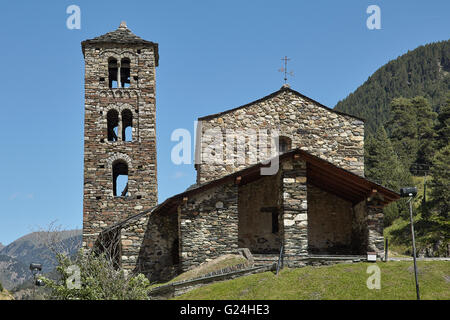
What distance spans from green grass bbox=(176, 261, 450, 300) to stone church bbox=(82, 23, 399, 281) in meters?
1.42

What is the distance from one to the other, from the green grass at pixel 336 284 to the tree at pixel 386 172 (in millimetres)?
32267

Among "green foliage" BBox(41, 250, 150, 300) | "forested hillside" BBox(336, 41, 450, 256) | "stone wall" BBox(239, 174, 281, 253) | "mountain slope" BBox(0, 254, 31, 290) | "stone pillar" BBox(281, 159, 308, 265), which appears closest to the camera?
"green foliage" BBox(41, 250, 150, 300)

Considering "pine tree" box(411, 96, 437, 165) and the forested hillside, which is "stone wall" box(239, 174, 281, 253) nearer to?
the forested hillside

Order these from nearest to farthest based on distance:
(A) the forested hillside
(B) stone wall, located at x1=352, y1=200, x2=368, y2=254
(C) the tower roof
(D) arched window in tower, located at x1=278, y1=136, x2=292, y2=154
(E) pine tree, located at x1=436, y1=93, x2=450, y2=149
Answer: (B) stone wall, located at x1=352, y1=200, x2=368, y2=254 < (D) arched window in tower, located at x1=278, y1=136, x2=292, y2=154 < (C) the tower roof < (A) the forested hillside < (E) pine tree, located at x1=436, y1=93, x2=450, y2=149

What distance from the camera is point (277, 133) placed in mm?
26641

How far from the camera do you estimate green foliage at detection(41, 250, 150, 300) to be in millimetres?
15953

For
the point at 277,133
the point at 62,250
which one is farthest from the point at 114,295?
the point at 277,133

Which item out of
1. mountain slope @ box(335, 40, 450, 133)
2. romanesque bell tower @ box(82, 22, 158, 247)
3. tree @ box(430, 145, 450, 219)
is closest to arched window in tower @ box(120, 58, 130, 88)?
romanesque bell tower @ box(82, 22, 158, 247)

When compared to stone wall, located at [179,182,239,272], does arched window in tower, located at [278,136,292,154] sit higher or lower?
higher

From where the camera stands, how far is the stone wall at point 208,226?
68.5 feet

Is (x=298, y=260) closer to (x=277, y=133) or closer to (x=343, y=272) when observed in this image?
(x=343, y=272)

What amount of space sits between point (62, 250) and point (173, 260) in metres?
6.51

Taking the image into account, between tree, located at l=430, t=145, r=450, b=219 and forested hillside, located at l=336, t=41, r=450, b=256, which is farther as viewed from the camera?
tree, located at l=430, t=145, r=450, b=219

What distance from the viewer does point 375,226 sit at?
70.2 ft
